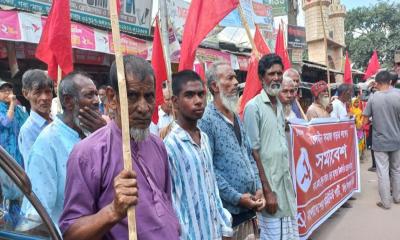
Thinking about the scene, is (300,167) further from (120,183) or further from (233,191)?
(120,183)

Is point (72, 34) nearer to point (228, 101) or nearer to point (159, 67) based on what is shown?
point (159, 67)

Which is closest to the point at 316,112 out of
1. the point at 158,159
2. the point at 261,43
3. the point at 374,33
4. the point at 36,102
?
the point at 261,43

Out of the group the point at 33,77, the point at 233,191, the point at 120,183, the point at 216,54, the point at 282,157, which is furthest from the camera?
the point at 216,54

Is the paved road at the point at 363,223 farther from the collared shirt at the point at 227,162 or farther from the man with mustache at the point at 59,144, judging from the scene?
the man with mustache at the point at 59,144

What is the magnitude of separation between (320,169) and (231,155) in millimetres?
2288

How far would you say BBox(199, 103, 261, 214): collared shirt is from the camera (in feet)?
8.41

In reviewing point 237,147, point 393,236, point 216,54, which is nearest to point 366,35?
point 216,54

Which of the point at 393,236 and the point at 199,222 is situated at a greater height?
the point at 199,222

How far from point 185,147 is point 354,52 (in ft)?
113

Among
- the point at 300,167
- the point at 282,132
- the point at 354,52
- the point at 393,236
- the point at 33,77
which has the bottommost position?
the point at 393,236

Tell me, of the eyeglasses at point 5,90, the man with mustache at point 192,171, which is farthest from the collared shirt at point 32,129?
the eyeglasses at point 5,90

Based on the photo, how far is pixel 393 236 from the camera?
15.1 feet

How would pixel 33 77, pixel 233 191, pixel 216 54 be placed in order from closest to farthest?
pixel 233 191 < pixel 33 77 < pixel 216 54

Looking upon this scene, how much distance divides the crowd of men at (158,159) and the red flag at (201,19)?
0.60 m
